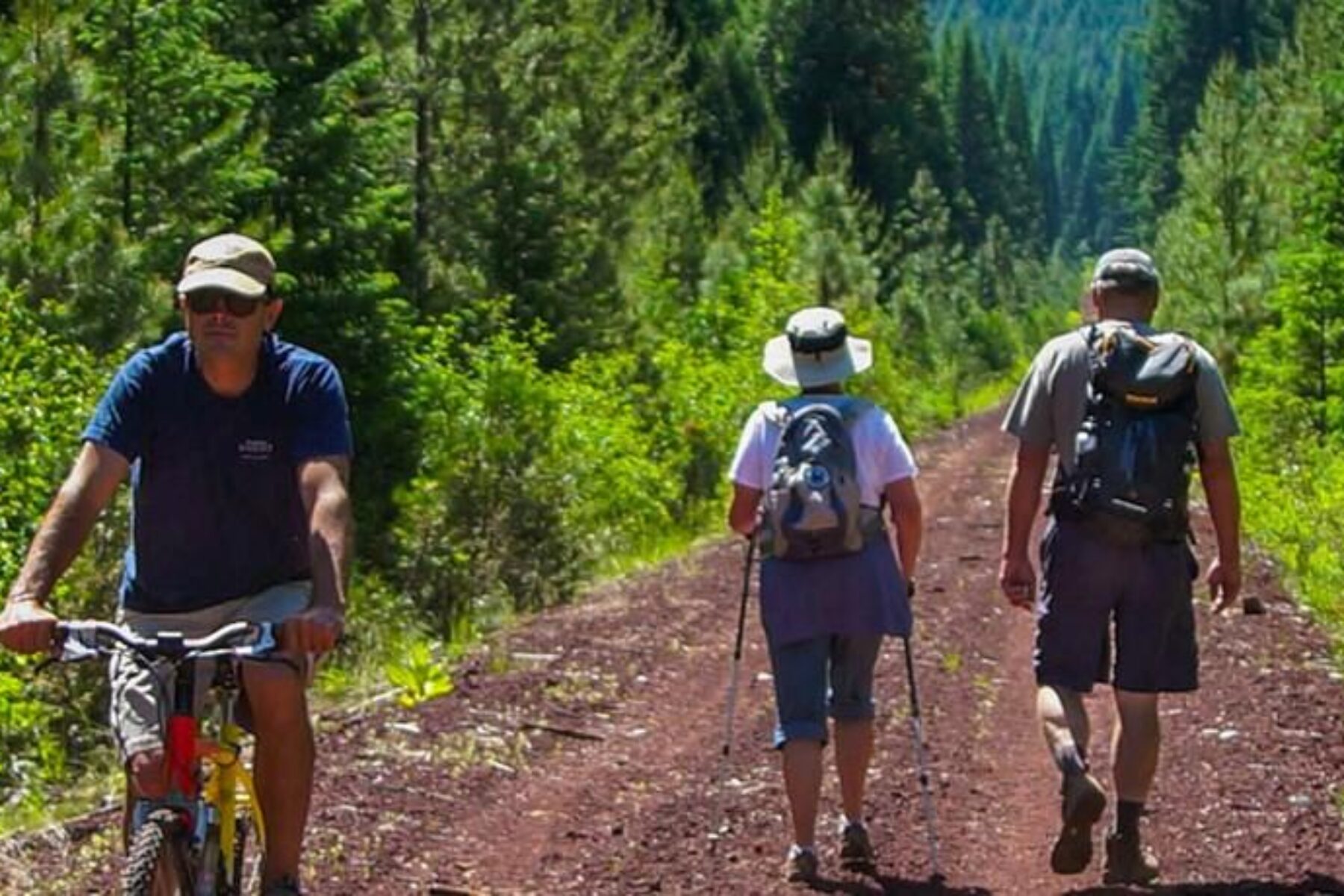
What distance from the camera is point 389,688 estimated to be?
45.1 feet

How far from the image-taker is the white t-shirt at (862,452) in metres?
8.65

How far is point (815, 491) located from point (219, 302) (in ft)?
9.09

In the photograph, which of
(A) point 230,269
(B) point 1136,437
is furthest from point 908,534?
(A) point 230,269

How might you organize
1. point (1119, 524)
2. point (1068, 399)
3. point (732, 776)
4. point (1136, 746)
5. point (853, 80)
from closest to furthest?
point (1119, 524) → point (1068, 399) → point (1136, 746) → point (732, 776) → point (853, 80)

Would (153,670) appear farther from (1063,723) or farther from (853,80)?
(853,80)

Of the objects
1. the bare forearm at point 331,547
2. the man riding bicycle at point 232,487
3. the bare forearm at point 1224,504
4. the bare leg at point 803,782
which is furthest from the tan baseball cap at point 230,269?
the bare forearm at point 1224,504

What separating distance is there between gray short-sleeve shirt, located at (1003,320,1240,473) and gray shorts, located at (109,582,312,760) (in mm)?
2680

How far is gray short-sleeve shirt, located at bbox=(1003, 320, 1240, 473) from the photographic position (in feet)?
27.0

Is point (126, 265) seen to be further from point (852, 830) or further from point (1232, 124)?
point (1232, 124)

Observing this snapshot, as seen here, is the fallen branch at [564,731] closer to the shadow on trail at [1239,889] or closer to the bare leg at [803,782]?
the bare leg at [803,782]

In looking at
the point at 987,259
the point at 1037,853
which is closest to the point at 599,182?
the point at 1037,853

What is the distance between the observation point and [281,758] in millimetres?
6477

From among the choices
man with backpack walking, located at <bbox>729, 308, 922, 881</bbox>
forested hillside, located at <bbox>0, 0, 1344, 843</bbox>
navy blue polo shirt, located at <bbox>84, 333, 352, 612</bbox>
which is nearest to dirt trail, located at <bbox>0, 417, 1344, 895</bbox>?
man with backpack walking, located at <bbox>729, 308, 922, 881</bbox>

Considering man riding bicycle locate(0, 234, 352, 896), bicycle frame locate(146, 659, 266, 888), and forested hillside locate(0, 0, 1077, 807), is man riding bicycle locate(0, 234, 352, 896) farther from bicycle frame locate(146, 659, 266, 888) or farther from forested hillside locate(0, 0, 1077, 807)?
forested hillside locate(0, 0, 1077, 807)
